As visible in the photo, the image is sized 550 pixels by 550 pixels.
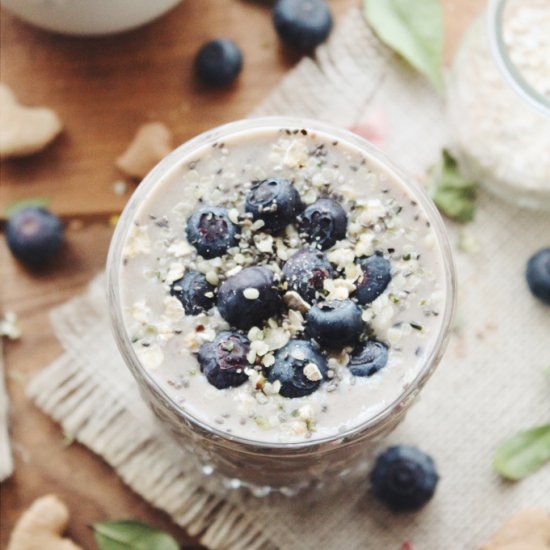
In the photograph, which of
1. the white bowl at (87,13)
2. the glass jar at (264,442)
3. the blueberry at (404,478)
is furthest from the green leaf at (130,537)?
the white bowl at (87,13)

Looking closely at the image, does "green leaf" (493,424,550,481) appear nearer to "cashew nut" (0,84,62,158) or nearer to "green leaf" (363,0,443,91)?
"green leaf" (363,0,443,91)

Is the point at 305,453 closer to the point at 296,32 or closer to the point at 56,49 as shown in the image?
the point at 296,32

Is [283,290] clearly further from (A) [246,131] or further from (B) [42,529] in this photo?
(B) [42,529]

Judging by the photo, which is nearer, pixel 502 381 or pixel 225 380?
pixel 225 380

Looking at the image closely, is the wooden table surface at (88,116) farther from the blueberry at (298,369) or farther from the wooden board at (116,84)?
the blueberry at (298,369)

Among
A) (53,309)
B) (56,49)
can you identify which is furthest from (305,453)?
(56,49)
